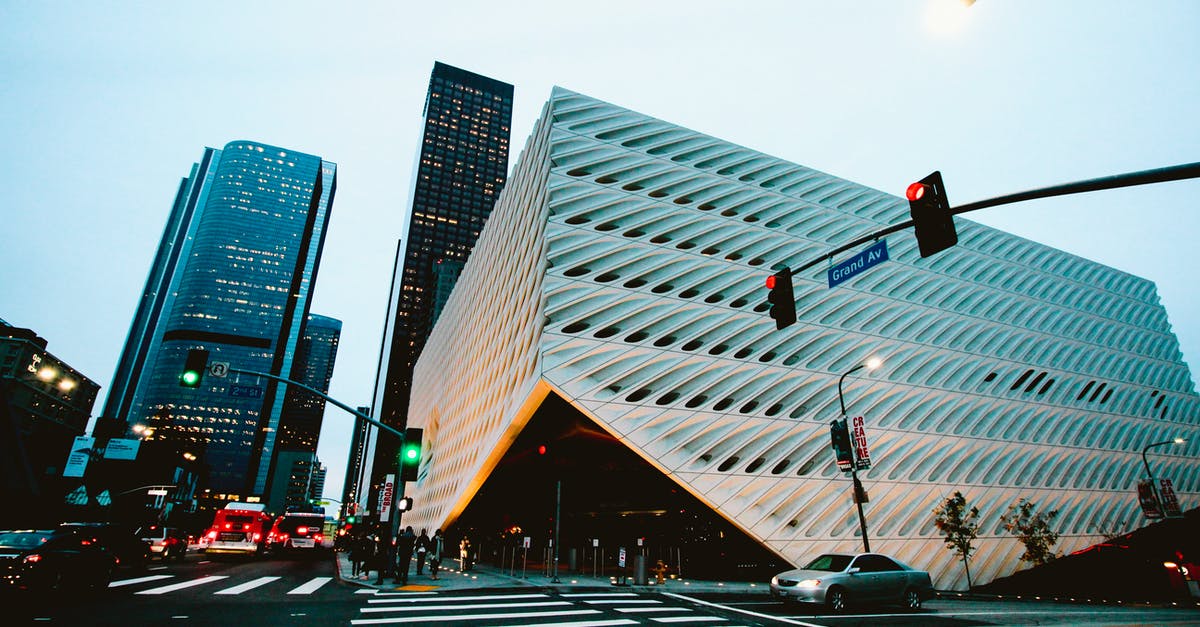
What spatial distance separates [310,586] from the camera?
1633cm

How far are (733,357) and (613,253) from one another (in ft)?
27.9

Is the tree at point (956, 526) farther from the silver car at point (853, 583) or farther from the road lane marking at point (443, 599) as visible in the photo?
the road lane marking at point (443, 599)

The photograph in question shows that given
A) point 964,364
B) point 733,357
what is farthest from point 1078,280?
point 733,357

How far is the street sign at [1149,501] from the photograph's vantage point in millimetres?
30375

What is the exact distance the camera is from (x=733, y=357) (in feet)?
96.2

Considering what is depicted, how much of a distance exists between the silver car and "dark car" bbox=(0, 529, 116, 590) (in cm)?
1677

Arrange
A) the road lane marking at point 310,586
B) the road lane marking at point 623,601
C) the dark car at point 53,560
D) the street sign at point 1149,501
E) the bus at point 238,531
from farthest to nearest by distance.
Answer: the bus at point 238,531, the street sign at point 1149,501, the road lane marking at point 310,586, the road lane marking at point 623,601, the dark car at point 53,560

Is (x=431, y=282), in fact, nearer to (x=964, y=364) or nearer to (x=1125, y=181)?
(x=964, y=364)

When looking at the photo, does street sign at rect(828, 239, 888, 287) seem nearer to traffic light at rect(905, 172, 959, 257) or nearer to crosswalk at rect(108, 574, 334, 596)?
traffic light at rect(905, 172, 959, 257)

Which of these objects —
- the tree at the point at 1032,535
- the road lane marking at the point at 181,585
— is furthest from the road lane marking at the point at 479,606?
the tree at the point at 1032,535

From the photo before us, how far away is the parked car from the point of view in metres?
26.6

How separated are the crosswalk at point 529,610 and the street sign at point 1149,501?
1264 inches

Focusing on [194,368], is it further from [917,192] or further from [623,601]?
[917,192]

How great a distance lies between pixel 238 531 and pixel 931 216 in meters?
37.8
